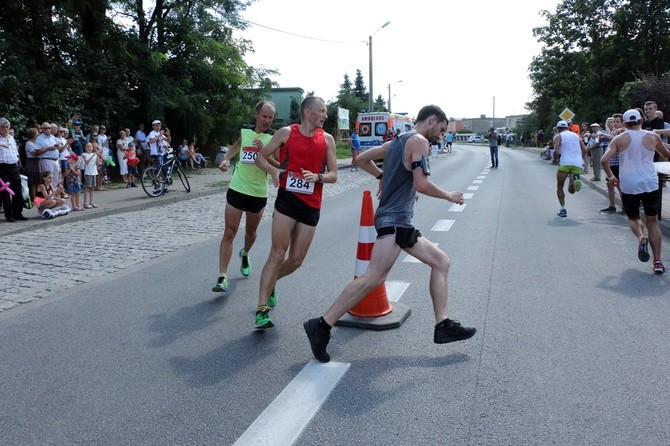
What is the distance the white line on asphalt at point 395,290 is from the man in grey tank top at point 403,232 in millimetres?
1349

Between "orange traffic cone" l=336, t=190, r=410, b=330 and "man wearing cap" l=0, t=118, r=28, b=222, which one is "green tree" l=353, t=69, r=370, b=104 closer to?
"man wearing cap" l=0, t=118, r=28, b=222

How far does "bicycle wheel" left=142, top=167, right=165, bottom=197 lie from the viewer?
15.4 meters

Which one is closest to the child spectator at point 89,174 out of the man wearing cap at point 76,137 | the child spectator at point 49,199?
the child spectator at point 49,199

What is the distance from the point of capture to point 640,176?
7297mm

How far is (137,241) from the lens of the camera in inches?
377

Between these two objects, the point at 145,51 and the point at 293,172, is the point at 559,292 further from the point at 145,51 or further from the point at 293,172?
the point at 145,51

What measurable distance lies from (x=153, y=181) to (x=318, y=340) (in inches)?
470

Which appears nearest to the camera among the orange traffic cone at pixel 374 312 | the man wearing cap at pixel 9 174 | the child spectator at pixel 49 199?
the orange traffic cone at pixel 374 312

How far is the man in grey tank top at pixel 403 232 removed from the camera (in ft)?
14.1

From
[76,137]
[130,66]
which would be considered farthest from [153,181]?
[130,66]

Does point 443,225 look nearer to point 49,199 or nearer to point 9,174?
point 49,199

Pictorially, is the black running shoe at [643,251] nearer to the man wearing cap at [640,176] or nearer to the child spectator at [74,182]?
the man wearing cap at [640,176]

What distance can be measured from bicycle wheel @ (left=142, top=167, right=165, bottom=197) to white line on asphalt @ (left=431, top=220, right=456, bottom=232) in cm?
732

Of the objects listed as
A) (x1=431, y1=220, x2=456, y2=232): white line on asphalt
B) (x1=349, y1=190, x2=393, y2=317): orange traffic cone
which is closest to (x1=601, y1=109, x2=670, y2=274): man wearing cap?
(x1=431, y1=220, x2=456, y2=232): white line on asphalt
